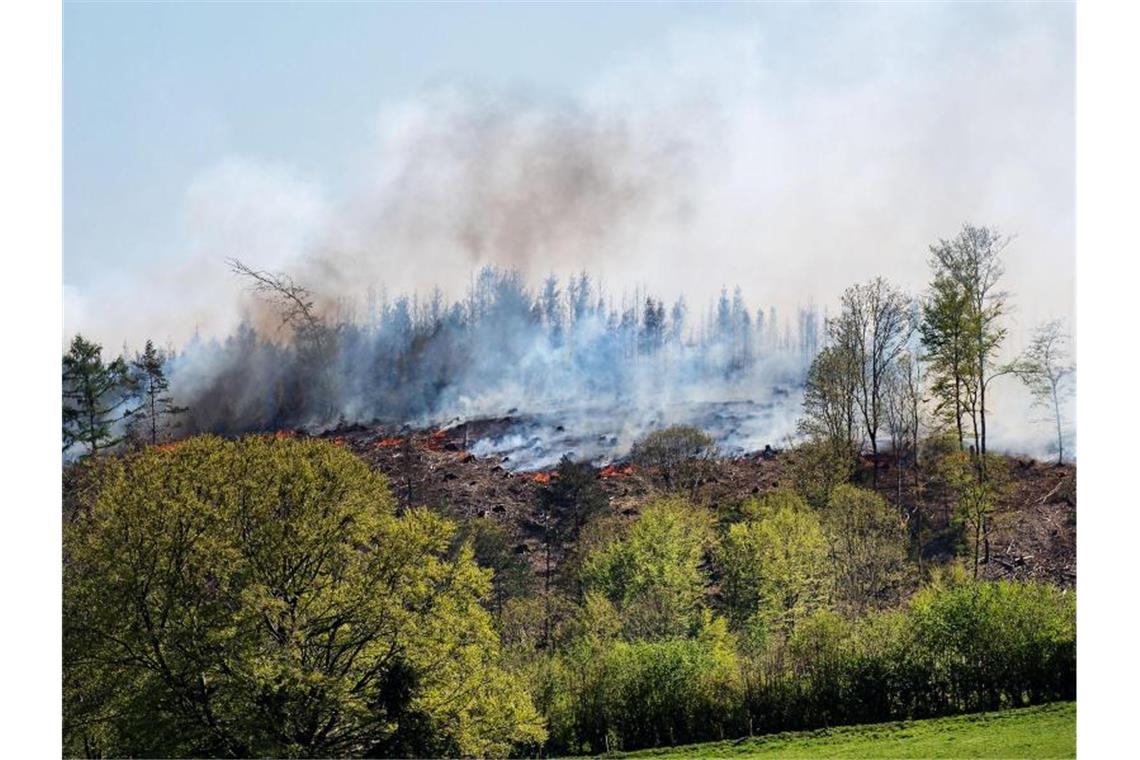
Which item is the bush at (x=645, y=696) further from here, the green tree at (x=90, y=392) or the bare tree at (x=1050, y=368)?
the green tree at (x=90, y=392)

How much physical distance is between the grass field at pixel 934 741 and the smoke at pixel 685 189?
3034 mm

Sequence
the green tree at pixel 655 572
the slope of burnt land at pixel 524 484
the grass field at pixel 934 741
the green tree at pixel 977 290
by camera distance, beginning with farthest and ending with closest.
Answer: the green tree at pixel 655 572
the slope of burnt land at pixel 524 484
the green tree at pixel 977 290
the grass field at pixel 934 741

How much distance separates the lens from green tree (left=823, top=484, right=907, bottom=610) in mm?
16391

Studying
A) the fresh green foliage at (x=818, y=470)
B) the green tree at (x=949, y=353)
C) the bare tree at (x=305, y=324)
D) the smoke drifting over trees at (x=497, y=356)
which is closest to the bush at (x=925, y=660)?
the fresh green foliage at (x=818, y=470)

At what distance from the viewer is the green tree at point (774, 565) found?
16.4 meters

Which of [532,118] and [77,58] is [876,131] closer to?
[532,118]

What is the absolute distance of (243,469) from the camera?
53.2 feet

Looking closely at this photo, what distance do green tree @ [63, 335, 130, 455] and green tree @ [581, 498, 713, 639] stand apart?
542cm

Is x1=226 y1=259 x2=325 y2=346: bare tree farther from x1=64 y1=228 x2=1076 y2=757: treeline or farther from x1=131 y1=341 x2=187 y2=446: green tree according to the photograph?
x1=131 y1=341 x2=187 y2=446: green tree

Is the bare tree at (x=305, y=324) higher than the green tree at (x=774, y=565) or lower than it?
higher

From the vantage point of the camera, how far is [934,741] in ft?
50.0

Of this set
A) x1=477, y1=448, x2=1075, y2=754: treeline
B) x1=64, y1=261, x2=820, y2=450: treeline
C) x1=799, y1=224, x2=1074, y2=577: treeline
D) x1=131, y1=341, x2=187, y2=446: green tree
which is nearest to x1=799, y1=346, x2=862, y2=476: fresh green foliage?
x1=799, y1=224, x2=1074, y2=577: treeline
